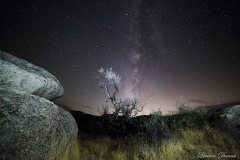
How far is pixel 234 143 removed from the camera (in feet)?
15.2

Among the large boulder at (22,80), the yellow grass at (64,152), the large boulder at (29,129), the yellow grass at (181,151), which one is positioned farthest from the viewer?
the large boulder at (22,80)

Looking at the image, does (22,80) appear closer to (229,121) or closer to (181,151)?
(181,151)

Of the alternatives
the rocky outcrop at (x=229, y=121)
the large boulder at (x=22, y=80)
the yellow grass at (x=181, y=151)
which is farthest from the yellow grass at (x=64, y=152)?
the rocky outcrop at (x=229, y=121)

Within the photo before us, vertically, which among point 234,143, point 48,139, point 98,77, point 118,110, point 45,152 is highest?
point 98,77

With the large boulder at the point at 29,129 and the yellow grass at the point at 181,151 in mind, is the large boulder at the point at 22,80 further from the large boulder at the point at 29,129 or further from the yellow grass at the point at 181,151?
the yellow grass at the point at 181,151

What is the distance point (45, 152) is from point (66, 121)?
1.46 m

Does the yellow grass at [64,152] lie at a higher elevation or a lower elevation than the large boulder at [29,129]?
lower

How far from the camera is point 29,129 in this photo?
3.17m

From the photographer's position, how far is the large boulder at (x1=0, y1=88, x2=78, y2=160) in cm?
280

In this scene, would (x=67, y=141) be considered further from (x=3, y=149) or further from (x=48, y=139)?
(x=3, y=149)

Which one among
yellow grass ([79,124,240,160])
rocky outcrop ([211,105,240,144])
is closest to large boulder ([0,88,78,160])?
yellow grass ([79,124,240,160])

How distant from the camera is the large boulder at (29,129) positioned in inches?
110

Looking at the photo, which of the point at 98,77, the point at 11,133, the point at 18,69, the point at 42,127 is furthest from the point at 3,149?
the point at 98,77

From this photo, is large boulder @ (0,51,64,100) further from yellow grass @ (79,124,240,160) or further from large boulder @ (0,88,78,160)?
yellow grass @ (79,124,240,160)
